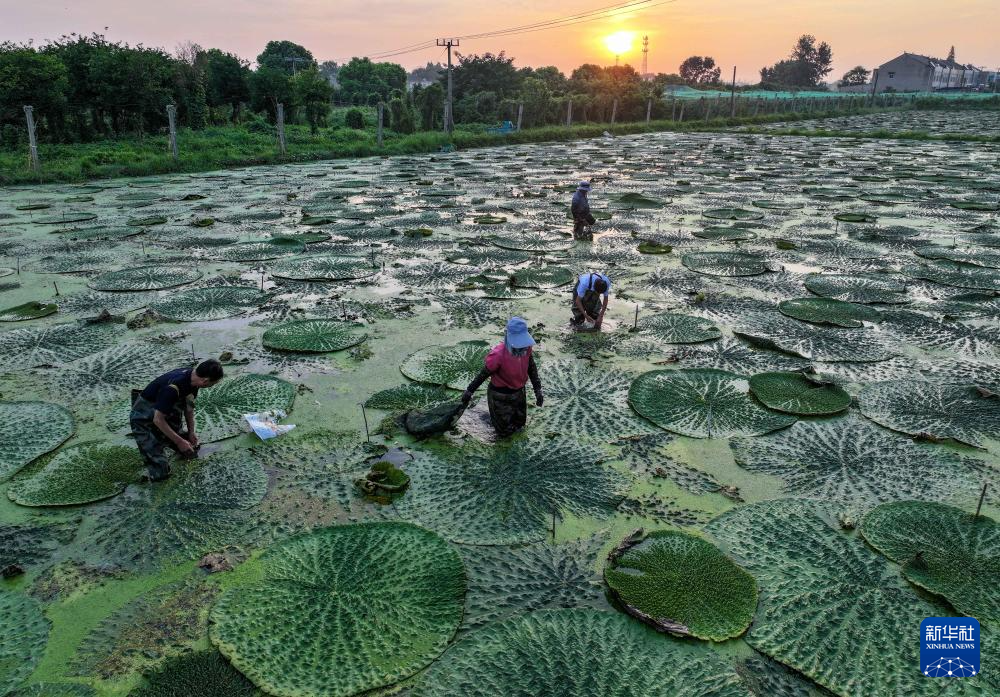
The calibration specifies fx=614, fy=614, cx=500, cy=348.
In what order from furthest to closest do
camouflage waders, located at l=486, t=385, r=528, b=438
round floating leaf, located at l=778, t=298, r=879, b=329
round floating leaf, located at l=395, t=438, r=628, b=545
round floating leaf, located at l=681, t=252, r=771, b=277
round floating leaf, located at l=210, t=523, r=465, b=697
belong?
round floating leaf, located at l=681, t=252, r=771, b=277 → round floating leaf, located at l=778, t=298, r=879, b=329 → camouflage waders, located at l=486, t=385, r=528, b=438 → round floating leaf, located at l=395, t=438, r=628, b=545 → round floating leaf, located at l=210, t=523, r=465, b=697

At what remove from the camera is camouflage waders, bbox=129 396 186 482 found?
345 cm

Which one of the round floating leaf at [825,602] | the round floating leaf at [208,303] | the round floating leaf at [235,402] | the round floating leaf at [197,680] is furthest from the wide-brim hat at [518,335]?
the round floating leaf at [208,303]

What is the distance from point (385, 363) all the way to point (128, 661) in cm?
295

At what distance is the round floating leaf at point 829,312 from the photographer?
18.9ft

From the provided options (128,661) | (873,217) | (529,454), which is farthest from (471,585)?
(873,217)

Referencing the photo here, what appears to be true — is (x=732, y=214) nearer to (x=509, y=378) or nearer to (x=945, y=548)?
(x=509, y=378)

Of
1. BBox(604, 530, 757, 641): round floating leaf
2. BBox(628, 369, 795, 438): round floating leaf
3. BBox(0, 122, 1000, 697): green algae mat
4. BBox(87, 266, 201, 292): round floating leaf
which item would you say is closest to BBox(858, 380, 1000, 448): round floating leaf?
BBox(0, 122, 1000, 697): green algae mat

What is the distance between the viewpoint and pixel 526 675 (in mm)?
2385

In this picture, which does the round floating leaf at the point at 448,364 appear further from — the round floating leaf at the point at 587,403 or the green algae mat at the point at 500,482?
the round floating leaf at the point at 587,403

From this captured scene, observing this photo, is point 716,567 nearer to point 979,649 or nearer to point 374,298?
point 979,649

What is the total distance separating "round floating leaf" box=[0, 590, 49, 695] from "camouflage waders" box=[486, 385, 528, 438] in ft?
8.09

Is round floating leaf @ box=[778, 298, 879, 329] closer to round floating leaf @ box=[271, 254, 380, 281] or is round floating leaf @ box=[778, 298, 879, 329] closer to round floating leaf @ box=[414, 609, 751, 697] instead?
round floating leaf @ box=[414, 609, 751, 697]

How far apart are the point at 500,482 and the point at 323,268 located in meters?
4.99

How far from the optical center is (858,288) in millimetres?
6711
